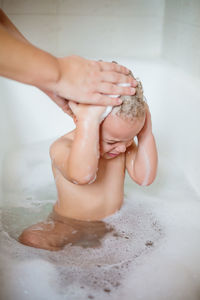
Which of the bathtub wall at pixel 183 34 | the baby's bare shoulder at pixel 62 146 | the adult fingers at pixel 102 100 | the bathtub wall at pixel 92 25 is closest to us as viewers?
the adult fingers at pixel 102 100

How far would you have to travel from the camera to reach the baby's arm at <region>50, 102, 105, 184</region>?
893 mm

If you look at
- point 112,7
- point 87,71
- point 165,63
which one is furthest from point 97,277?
point 112,7

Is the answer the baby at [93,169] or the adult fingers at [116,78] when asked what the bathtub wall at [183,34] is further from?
the adult fingers at [116,78]

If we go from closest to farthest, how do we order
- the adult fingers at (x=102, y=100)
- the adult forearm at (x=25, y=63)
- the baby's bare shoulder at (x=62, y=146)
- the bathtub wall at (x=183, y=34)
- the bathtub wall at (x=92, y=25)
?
the adult forearm at (x=25, y=63) < the adult fingers at (x=102, y=100) < the baby's bare shoulder at (x=62, y=146) < the bathtub wall at (x=183, y=34) < the bathtub wall at (x=92, y=25)

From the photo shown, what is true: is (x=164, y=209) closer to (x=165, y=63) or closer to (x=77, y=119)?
(x=77, y=119)

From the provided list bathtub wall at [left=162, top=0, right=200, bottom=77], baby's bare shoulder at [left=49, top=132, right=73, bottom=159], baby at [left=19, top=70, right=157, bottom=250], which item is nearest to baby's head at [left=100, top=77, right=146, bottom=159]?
baby at [left=19, top=70, right=157, bottom=250]

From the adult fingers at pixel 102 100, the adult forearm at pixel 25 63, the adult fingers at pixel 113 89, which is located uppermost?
the adult forearm at pixel 25 63

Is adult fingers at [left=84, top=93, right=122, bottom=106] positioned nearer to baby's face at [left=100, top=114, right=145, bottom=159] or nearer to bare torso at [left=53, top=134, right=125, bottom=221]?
baby's face at [left=100, top=114, right=145, bottom=159]

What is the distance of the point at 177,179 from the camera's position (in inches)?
59.4

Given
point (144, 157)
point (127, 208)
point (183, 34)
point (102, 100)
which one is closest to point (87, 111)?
point (102, 100)

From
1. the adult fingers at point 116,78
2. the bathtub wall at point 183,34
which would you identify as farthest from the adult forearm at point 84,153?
the bathtub wall at point 183,34

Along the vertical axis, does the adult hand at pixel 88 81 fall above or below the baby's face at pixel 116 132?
above

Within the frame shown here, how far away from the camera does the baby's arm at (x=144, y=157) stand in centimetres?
110

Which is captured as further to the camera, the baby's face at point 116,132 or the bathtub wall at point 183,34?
the bathtub wall at point 183,34
